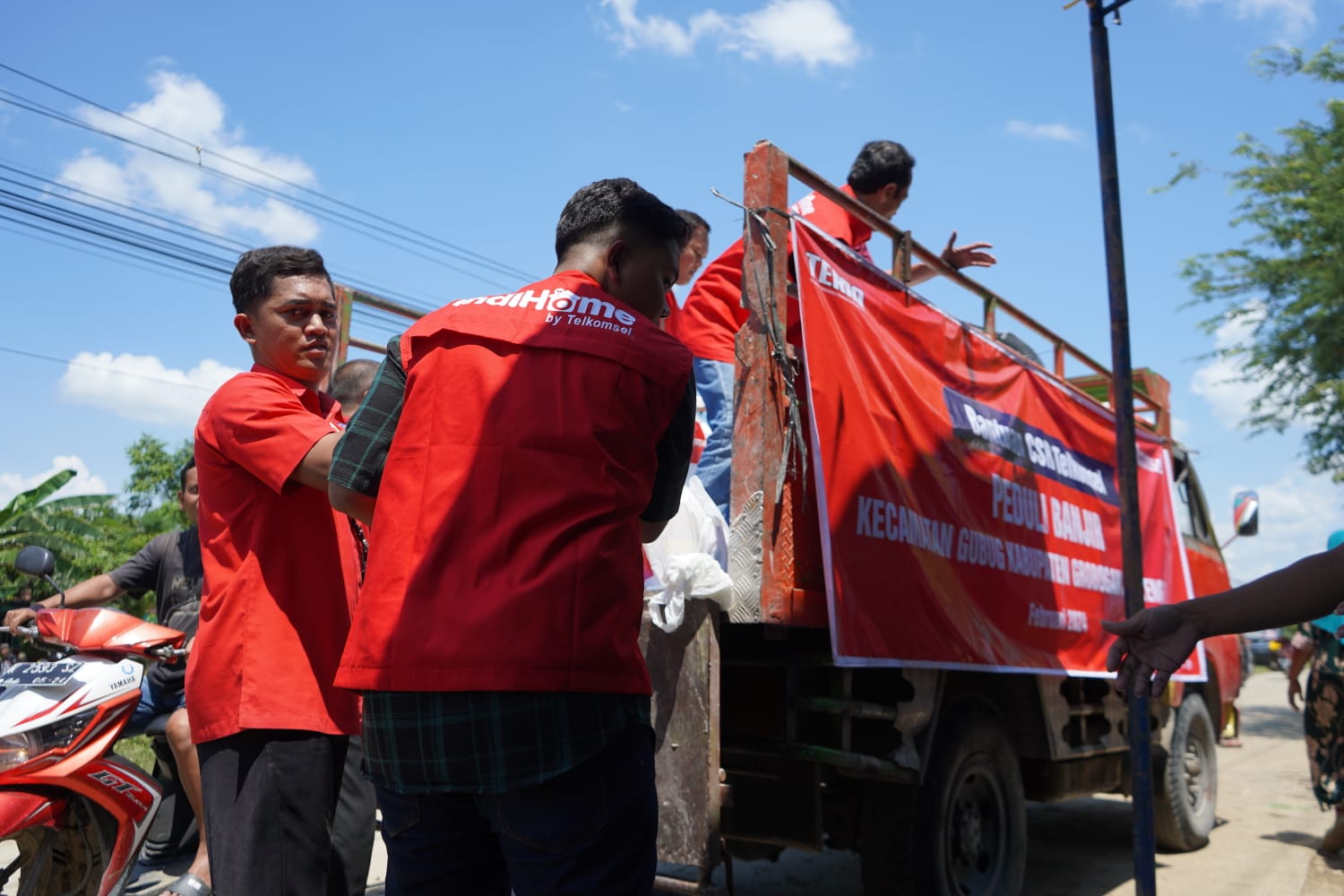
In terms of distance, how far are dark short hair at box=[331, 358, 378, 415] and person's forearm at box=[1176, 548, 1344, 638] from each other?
8.14 ft

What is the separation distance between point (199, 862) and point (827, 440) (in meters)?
2.16

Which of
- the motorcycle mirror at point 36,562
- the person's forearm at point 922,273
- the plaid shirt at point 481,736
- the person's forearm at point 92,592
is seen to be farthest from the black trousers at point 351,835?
the person's forearm at point 922,273

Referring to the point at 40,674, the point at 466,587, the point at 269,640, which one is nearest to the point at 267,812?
the point at 269,640

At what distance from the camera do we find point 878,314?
390cm

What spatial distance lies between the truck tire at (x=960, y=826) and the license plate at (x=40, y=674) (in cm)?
260

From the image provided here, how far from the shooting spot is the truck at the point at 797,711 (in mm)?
3162

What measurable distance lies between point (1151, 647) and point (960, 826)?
217 cm

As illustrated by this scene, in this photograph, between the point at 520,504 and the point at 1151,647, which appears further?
the point at 1151,647

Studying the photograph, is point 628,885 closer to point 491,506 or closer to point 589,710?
point 589,710

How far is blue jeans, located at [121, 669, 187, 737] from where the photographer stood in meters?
4.03

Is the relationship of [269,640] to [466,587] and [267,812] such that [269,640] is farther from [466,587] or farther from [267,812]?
[466,587]

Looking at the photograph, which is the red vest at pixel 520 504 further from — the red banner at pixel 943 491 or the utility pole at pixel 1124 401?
the utility pole at pixel 1124 401

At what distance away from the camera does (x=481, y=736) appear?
61.4 inches

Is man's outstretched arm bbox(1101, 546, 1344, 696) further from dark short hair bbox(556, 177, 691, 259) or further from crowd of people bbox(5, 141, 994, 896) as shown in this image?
dark short hair bbox(556, 177, 691, 259)
